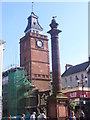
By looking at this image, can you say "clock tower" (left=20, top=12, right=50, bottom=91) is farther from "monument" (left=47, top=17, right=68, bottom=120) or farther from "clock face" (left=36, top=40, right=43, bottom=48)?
"monument" (left=47, top=17, right=68, bottom=120)

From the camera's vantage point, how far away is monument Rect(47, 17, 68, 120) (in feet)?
70.8

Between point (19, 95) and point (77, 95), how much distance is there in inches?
510

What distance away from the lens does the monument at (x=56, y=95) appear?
21.6 m

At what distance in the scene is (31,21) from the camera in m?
65.2

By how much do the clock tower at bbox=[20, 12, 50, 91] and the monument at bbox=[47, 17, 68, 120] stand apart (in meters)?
30.9

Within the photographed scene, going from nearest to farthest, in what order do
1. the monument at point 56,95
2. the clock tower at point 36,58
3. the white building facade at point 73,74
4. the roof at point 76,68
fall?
the monument at point 56,95 → the clock tower at point 36,58 → the white building facade at point 73,74 → the roof at point 76,68

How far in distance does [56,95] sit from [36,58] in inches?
1429

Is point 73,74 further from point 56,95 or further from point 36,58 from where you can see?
point 56,95

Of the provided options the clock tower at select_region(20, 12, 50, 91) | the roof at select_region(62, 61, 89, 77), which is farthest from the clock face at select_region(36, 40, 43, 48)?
the roof at select_region(62, 61, 89, 77)

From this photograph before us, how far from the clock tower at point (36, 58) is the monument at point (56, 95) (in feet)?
101

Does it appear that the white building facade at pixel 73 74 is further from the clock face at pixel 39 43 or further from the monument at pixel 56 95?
the monument at pixel 56 95

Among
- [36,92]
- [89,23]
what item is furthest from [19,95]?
[89,23]

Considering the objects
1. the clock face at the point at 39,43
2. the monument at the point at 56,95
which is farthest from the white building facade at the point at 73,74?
the monument at the point at 56,95

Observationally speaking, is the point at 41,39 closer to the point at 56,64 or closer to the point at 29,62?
the point at 29,62
